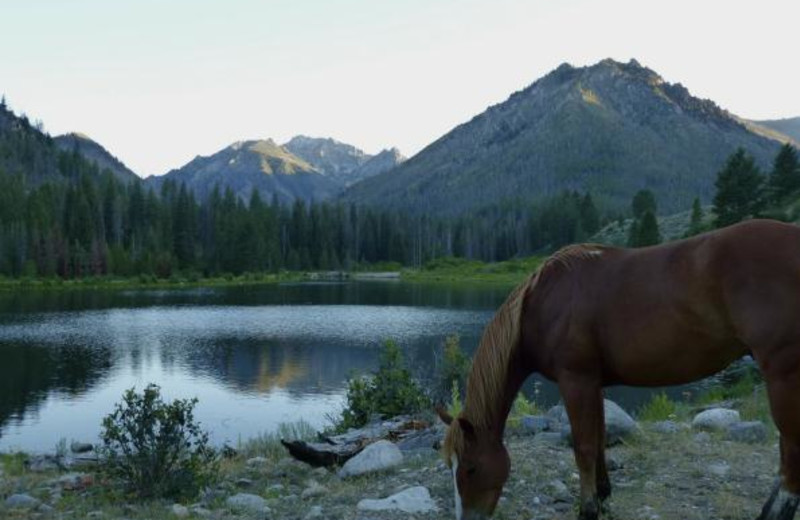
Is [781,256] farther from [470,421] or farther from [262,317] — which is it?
[262,317]

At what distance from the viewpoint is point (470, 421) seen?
499 cm

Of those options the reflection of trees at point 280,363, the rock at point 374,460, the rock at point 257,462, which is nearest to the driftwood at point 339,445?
the rock at point 257,462

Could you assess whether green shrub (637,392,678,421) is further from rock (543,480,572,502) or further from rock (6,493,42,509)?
rock (6,493,42,509)

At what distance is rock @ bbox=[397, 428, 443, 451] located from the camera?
8457 mm

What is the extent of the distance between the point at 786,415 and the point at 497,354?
202 cm

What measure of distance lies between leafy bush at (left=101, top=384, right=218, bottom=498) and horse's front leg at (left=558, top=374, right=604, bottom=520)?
4428 mm

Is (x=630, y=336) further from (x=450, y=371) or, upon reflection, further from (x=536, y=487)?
(x=450, y=371)

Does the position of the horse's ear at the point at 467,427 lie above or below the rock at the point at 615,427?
above

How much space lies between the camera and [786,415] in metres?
4.13

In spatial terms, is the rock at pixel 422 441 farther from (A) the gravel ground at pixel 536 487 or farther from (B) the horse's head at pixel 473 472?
(B) the horse's head at pixel 473 472

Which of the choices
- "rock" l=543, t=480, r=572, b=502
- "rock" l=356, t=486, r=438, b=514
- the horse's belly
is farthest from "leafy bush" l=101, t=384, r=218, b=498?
the horse's belly

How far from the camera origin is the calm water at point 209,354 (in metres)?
19.2

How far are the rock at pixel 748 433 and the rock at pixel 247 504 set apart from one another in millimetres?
5947

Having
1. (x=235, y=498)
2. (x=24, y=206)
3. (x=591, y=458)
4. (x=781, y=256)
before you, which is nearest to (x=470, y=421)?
(x=591, y=458)
